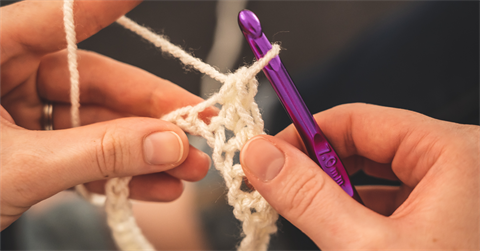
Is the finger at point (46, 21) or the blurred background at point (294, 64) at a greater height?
the finger at point (46, 21)

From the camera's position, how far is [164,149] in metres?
0.61

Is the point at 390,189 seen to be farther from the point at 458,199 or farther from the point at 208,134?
the point at 208,134

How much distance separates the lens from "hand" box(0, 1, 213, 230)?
1.77 ft

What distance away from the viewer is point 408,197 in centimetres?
54

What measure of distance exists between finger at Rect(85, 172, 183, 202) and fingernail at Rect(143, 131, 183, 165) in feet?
0.86

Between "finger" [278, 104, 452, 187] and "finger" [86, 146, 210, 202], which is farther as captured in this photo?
"finger" [86, 146, 210, 202]

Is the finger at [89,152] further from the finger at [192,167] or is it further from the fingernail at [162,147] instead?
the finger at [192,167]

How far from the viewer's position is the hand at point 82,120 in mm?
541

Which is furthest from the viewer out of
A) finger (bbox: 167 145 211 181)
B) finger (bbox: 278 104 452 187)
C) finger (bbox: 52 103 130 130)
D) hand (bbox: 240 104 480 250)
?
finger (bbox: 52 103 130 130)

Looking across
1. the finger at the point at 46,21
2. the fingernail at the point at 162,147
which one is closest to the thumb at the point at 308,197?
the fingernail at the point at 162,147

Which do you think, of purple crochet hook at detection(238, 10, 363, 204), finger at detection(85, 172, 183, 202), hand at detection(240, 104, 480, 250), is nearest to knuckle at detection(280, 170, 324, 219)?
hand at detection(240, 104, 480, 250)

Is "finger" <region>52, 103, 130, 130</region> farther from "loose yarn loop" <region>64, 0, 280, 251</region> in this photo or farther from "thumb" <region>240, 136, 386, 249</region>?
"thumb" <region>240, 136, 386, 249</region>

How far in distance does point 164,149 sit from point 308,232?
1.11ft

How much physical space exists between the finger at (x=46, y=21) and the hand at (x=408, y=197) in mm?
518
